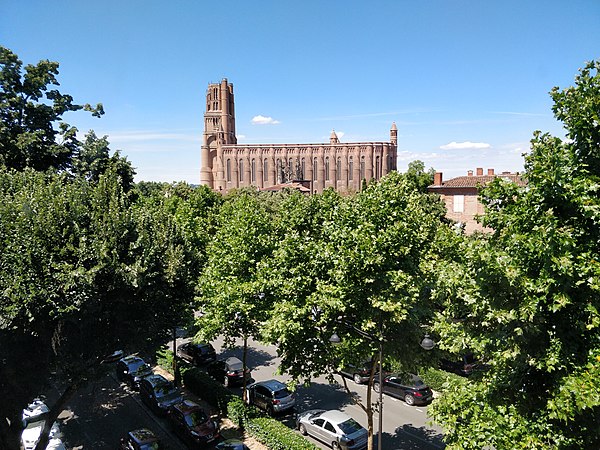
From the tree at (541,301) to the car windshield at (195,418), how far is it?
12.1 meters

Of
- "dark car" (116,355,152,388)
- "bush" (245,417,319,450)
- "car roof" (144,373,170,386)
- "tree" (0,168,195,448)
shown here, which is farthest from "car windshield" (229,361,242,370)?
"tree" (0,168,195,448)

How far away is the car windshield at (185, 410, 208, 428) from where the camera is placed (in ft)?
56.4

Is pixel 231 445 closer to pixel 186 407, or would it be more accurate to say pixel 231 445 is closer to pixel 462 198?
pixel 186 407

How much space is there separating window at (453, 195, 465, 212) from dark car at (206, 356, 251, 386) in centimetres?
2591

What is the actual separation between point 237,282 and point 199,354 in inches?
471

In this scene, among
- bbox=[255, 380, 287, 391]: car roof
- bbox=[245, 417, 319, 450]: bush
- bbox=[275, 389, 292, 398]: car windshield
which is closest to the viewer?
bbox=[245, 417, 319, 450]: bush

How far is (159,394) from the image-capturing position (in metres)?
20.3

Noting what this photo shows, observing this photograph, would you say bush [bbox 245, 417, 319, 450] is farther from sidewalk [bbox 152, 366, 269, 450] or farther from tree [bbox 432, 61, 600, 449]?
tree [bbox 432, 61, 600, 449]

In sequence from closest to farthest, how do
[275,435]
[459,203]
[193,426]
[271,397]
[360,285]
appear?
[360,285], [275,435], [193,426], [271,397], [459,203]

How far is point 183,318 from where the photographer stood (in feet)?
53.3

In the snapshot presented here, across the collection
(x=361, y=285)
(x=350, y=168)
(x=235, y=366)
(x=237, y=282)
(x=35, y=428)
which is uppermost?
(x=350, y=168)

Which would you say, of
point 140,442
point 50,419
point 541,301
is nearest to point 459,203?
point 140,442

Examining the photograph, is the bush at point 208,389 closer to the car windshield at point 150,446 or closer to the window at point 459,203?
the car windshield at point 150,446

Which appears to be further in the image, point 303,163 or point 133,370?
point 303,163
